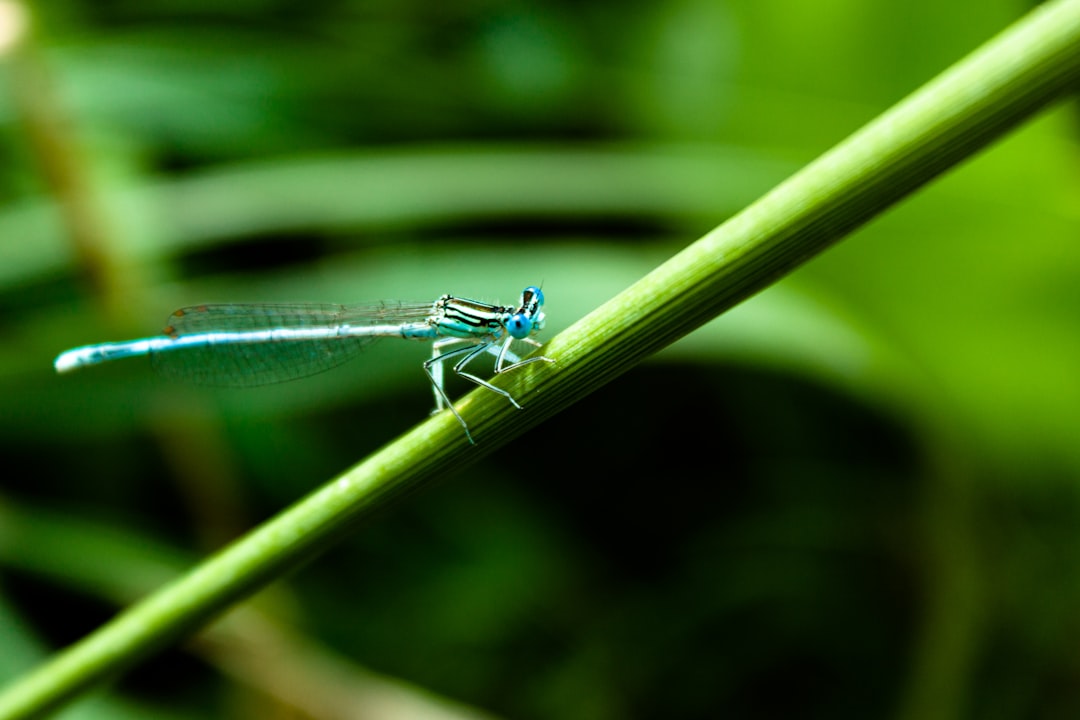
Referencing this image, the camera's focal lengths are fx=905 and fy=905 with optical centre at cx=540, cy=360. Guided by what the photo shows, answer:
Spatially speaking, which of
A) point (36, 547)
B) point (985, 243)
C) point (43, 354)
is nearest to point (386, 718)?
point (36, 547)

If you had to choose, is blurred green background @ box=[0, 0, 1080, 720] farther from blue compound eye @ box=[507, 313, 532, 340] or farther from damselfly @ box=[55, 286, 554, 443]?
blue compound eye @ box=[507, 313, 532, 340]

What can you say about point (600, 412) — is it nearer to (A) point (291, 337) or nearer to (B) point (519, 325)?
(A) point (291, 337)

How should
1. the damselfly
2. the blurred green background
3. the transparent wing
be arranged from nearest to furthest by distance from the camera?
the damselfly
the transparent wing
the blurred green background

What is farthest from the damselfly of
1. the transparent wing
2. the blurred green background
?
the blurred green background

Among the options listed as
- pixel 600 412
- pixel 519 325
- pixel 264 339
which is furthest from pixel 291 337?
pixel 600 412

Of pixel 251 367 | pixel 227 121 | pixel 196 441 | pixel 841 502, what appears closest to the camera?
pixel 251 367

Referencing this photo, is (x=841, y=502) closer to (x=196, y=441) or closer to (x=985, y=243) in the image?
(x=985, y=243)

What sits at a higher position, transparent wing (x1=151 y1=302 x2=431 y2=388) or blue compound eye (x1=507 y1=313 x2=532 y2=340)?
transparent wing (x1=151 y1=302 x2=431 y2=388)

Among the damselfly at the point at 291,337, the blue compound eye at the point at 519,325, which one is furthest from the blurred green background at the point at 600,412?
the blue compound eye at the point at 519,325
